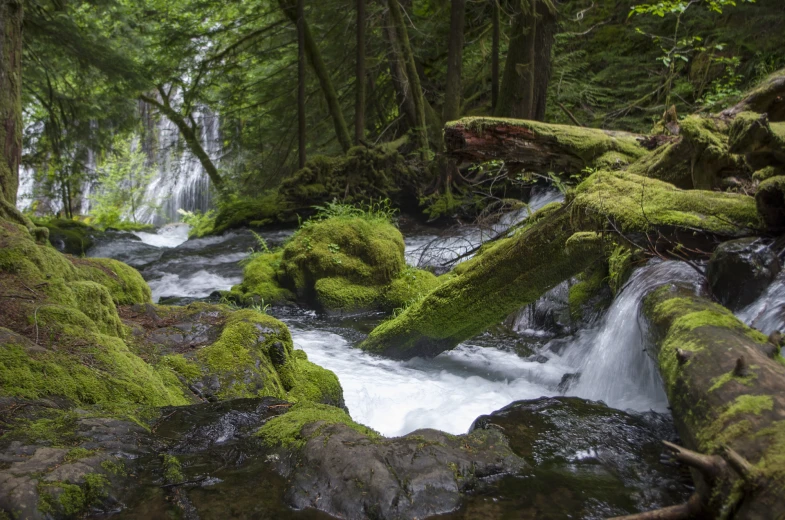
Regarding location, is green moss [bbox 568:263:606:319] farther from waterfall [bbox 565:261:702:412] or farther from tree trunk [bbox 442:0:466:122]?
tree trunk [bbox 442:0:466:122]

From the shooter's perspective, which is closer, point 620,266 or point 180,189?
point 620,266

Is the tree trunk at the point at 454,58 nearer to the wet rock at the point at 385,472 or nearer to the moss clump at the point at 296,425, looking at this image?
the moss clump at the point at 296,425

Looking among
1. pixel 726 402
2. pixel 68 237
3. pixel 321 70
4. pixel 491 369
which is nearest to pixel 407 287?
pixel 491 369

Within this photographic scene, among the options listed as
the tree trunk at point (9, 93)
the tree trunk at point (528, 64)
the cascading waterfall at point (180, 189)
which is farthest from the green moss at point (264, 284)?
the cascading waterfall at point (180, 189)

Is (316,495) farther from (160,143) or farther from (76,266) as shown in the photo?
(160,143)

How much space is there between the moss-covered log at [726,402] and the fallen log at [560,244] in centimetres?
74

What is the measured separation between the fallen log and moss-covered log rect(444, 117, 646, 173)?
3.61 feet

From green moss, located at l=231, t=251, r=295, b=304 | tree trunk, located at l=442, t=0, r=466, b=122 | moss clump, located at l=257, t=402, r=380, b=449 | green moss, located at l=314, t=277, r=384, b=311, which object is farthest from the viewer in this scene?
tree trunk, located at l=442, t=0, r=466, b=122

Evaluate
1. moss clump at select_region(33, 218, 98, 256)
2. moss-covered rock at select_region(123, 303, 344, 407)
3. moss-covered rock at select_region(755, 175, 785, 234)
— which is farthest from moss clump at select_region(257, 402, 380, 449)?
moss clump at select_region(33, 218, 98, 256)

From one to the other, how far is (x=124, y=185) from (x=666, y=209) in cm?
2591

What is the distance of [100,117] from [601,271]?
10.9 m

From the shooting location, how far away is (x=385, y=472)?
8.54 ft

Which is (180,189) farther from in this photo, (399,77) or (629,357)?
(629,357)

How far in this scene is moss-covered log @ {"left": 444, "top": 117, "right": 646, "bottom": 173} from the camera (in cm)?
599
